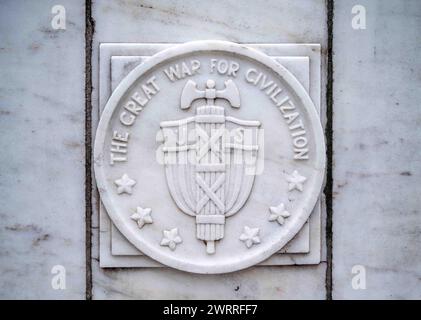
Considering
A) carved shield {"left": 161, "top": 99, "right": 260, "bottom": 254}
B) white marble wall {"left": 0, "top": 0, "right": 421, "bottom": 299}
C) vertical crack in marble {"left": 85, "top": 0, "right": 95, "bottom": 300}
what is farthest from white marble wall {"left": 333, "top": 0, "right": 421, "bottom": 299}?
vertical crack in marble {"left": 85, "top": 0, "right": 95, "bottom": 300}

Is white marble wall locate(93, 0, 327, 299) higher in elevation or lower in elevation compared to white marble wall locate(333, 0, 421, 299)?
higher

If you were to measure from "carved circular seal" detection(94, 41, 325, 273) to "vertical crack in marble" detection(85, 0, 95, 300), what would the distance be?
0.11m

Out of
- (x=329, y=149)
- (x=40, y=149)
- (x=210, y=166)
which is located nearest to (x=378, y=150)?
(x=329, y=149)

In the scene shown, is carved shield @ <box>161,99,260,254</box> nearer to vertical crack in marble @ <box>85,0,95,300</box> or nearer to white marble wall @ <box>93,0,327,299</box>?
white marble wall @ <box>93,0,327,299</box>

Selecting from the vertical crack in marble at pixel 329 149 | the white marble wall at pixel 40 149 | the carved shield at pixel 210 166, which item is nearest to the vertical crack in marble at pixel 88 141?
the white marble wall at pixel 40 149

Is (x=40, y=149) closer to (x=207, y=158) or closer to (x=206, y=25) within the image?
(x=207, y=158)

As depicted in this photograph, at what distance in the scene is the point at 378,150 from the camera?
11.5 ft

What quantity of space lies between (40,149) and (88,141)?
0.31 metres

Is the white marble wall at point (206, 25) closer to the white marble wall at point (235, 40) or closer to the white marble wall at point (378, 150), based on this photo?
the white marble wall at point (235, 40)

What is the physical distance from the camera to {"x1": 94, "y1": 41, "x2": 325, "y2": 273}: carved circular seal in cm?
344

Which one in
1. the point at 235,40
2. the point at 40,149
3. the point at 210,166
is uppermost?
the point at 235,40

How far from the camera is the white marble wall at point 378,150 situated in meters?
3.49

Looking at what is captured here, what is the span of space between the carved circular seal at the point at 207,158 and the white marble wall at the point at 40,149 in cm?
26
